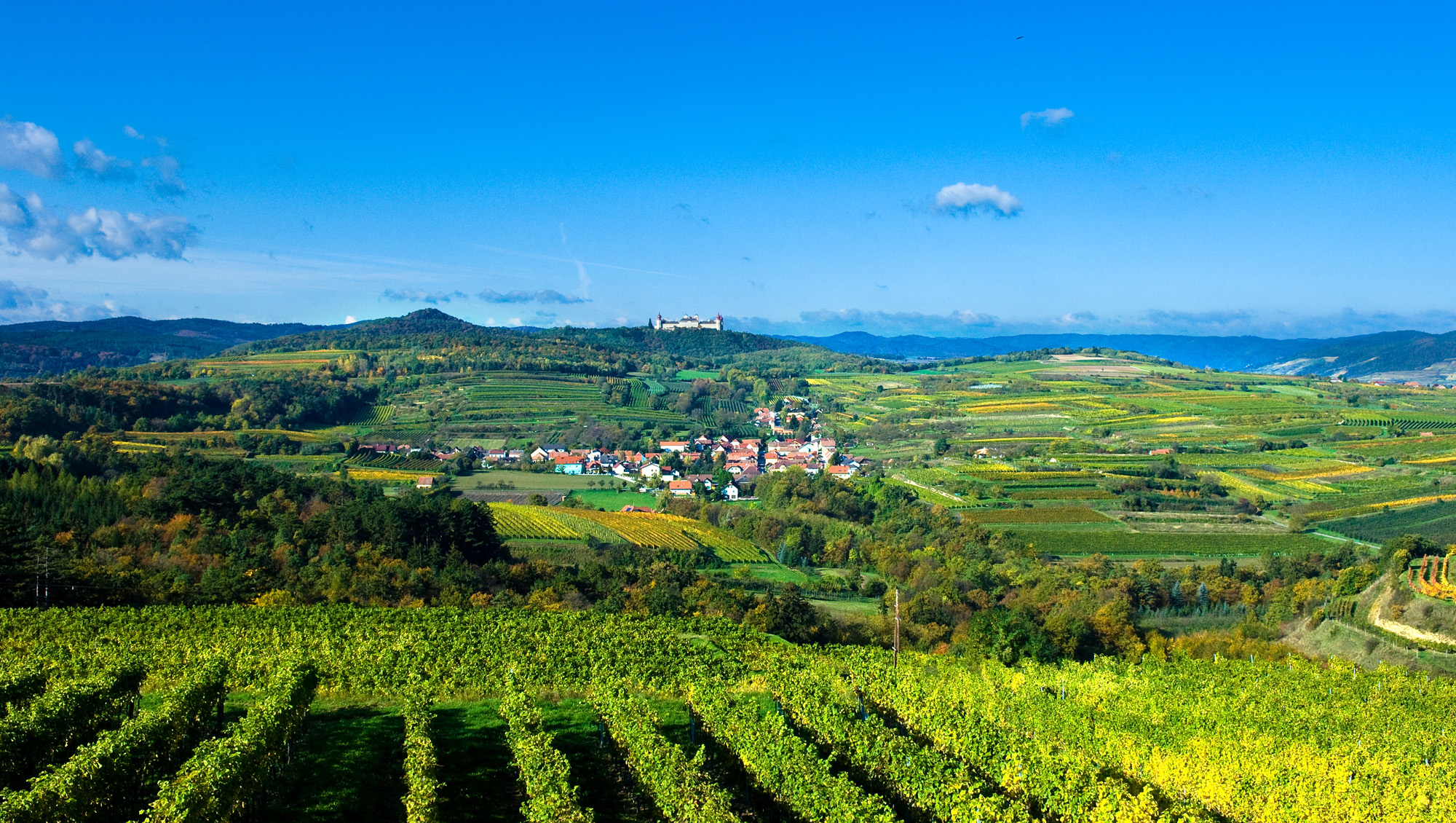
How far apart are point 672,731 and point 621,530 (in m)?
36.9

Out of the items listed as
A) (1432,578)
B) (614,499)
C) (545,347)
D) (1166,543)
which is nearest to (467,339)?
(545,347)

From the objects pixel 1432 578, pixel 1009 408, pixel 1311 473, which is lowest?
pixel 1311 473

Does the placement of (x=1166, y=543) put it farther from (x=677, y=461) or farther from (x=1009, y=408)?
(x=1009, y=408)

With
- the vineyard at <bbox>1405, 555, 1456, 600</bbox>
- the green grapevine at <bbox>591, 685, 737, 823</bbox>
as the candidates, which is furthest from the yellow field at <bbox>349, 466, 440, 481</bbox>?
the vineyard at <bbox>1405, 555, 1456, 600</bbox>

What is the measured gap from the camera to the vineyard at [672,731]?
45.7ft

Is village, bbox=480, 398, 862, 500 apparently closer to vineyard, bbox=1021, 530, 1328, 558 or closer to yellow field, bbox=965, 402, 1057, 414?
yellow field, bbox=965, 402, 1057, 414

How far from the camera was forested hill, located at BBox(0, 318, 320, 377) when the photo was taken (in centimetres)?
12756

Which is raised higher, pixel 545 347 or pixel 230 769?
pixel 545 347

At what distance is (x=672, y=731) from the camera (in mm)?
19516

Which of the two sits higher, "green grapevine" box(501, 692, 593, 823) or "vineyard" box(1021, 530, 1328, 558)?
"green grapevine" box(501, 692, 593, 823)

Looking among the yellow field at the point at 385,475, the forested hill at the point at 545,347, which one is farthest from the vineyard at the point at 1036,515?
the forested hill at the point at 545,347

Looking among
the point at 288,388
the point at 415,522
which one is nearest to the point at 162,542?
the point at 415,522

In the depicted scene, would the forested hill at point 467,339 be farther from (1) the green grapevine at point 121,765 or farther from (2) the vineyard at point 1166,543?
(1) the green grapevine at point 121,765

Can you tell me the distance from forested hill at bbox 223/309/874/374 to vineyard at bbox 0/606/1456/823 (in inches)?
4024
